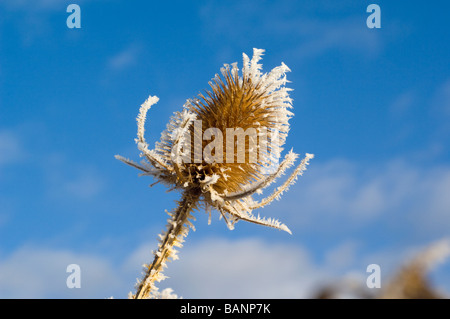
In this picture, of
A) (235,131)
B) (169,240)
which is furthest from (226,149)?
(169,240)

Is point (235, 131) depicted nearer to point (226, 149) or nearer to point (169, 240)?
point (226, 149)

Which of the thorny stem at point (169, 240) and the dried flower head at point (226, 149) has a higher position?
the dried flower head at point (226, 149)
